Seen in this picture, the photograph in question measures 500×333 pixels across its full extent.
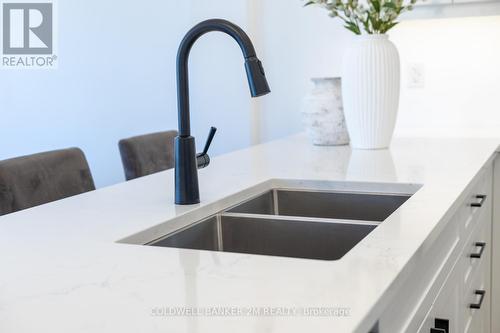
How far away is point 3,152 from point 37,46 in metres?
0.64

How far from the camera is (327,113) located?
2.44m

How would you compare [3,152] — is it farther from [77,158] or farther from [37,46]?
[77,158]

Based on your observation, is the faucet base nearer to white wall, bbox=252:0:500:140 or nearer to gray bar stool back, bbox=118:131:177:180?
gray bar stool back, bbox=118:131:177:180

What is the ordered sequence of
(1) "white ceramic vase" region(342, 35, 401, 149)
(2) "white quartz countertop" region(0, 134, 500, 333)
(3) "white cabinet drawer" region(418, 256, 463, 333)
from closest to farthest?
(2) "white quartz countertop" region(0, 134, 500, 333) < (3) "white cabinet drawer" region(418, 256, 463, 333) < (1) "white ceramic vase" region(342, 35, 401, 149)

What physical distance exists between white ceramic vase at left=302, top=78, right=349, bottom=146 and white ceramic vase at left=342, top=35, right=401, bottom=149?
0.15m

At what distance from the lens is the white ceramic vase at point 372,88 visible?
225cm

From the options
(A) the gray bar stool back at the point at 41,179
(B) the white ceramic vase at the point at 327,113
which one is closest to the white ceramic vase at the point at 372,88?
(B) the white ceramic vase at the point at 327,113

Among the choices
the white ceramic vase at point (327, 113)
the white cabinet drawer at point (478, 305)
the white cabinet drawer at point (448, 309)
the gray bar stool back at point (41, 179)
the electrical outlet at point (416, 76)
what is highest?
the electrical outlet at point (416, 76)

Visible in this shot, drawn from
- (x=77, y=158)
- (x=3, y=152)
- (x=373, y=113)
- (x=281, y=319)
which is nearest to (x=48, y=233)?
(x=281, y=319)

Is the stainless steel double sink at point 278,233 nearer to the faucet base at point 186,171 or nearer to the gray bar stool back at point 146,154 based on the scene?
the faucet base at point 186,171

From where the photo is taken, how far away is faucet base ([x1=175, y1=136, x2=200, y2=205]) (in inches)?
54.1

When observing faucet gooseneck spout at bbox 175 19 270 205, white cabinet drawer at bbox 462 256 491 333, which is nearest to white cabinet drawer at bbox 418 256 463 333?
white cabinet drawer at bbox 462 256 491 333

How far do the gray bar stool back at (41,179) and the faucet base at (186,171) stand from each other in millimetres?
521

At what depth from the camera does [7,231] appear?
121 centimetres
